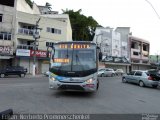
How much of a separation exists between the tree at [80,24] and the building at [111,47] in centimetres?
288

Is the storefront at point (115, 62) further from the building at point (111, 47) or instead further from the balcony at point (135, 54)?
the balcony at point (135, 54)

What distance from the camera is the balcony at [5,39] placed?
3991 centimetres

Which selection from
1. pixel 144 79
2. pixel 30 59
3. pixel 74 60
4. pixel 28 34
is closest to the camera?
pixel 74 60

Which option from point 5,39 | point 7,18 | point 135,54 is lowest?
point 135,54

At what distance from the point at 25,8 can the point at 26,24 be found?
23.8 ft

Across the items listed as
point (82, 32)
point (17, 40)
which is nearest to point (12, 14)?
point (17, 40)

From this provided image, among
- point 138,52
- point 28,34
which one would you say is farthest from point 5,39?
point 138,52

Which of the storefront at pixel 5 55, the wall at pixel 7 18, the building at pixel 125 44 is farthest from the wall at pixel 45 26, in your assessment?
the building at pixel 125 44

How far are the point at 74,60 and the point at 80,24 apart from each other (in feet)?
172

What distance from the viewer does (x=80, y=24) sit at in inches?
2507

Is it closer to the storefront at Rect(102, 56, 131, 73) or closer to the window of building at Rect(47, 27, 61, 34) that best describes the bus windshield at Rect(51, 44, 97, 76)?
the window of building at Rect(47, 27, 61, 34)

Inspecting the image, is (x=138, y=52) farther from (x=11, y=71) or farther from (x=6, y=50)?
(x=11, y=71)

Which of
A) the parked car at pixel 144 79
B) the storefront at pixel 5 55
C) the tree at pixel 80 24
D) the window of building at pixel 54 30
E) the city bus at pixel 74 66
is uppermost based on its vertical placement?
the tree at pixel 80 24

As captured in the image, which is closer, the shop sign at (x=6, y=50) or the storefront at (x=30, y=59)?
the shop sign at (x=6, y=50)
